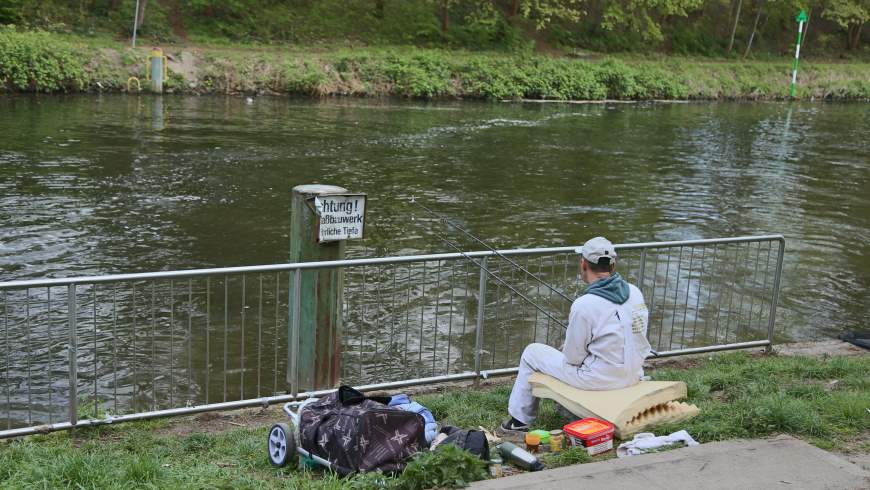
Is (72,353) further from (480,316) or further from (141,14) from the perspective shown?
(141,14)

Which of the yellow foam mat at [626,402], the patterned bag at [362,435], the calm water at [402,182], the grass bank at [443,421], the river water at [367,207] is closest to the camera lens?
the grass bank at [443,421]

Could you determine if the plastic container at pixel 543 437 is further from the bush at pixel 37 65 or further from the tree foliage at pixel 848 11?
the tree foliage at pixel 848 11

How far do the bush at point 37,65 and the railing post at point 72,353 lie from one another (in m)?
24.8

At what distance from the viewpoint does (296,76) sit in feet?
110

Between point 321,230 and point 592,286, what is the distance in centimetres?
220

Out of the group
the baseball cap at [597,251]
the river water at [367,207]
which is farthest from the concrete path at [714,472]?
the river water at [367,207]

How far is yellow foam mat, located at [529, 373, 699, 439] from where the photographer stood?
19.7 ft

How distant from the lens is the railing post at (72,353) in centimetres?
626

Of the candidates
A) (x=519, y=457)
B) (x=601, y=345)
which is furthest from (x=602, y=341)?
(x=519, y=457)

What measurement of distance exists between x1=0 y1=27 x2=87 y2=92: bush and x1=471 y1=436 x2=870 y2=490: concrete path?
90.4 feet

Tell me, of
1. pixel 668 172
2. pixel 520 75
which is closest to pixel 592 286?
pixel 668 172

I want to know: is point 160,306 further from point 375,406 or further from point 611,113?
point 611,113

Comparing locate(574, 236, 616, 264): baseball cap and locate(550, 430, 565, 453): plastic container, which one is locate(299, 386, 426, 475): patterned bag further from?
locate(574, 236, 616, 264): baseball cap

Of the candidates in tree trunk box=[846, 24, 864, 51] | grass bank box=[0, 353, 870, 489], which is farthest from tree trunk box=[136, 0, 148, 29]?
tree trunk box=[846, 24, 864, 51]
